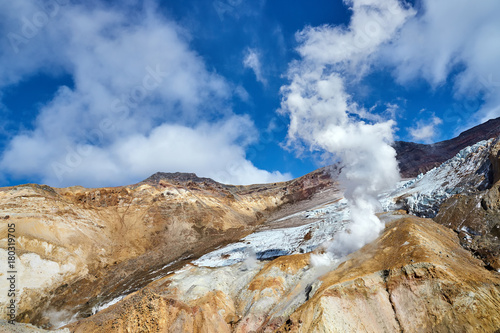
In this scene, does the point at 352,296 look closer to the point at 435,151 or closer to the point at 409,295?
the point at 409,295

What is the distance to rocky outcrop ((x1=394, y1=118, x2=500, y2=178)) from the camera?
88.7 m

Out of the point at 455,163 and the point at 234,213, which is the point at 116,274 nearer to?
the point at 234,213

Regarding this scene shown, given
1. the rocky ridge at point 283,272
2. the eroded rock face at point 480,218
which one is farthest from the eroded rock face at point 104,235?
the eroded rock face at point 480,218

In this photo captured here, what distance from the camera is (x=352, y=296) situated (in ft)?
57.3

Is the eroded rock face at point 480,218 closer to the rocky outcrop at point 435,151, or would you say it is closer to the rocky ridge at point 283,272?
the rocky ridge at point 283,272

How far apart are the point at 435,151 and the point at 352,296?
104582 millimetres

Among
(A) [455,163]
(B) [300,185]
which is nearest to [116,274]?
(A) [455,163]

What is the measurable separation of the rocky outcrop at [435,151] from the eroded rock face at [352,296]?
79.1 metres

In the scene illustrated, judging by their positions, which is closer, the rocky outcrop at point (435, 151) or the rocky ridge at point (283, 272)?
the rocky ridge at point (283, 272)

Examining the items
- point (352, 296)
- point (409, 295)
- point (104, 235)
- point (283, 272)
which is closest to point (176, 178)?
point (104, 235)

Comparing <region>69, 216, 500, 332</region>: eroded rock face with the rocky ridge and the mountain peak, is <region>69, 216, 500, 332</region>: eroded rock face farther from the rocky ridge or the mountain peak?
the mountain peak

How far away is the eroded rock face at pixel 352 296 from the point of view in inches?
579

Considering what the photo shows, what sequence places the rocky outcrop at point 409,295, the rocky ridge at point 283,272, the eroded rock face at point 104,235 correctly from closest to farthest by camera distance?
the rocky outcrop at point 409,295, the rocky ridge at point 283,272, the eroded rock face at point 104,235

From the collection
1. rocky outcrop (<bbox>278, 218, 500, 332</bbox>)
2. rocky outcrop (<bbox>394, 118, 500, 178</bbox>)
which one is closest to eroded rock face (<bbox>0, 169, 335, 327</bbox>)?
rocky outcrop (<bbox>278, 218, 500, 332</bbox>)
